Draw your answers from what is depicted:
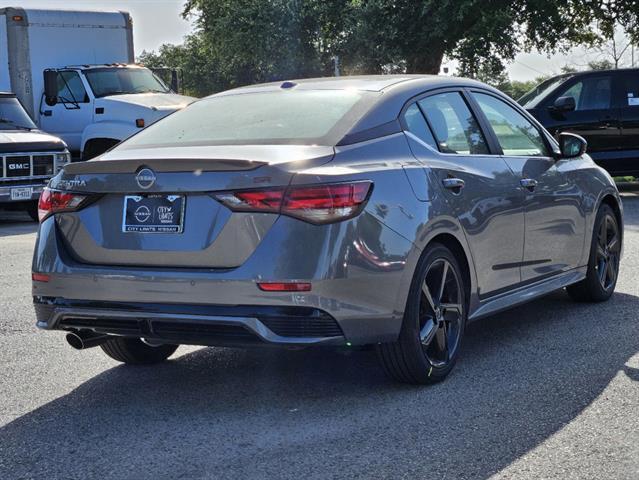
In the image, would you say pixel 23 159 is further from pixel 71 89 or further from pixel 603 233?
pixel 603 233

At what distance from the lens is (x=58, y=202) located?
5438 millimetres

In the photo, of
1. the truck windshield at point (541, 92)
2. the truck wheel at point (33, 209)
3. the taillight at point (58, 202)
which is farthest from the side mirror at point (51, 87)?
the taillight at point (58, 202)

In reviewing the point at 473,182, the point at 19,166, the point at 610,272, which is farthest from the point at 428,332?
the point at 19,166

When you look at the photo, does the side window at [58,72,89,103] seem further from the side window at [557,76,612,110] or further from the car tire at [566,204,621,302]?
the car tire at [566,204,621,302]

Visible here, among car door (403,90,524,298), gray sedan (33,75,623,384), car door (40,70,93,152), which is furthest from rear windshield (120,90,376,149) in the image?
car door (40,70,93,152)

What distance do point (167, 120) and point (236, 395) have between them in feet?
5.44

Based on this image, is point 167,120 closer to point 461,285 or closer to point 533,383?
point 461,285

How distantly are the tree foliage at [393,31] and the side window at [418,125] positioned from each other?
22.5 metres

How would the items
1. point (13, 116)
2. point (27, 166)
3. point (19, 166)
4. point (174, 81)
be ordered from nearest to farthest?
point (19, 166), point (27, 166), point (13, 116), point (174, 81)

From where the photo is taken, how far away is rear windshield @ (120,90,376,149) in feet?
18.0

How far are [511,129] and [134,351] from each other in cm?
269

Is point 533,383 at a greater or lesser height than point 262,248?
lesser

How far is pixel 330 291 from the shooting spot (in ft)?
16.2

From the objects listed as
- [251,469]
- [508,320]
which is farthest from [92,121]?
[251,469]
